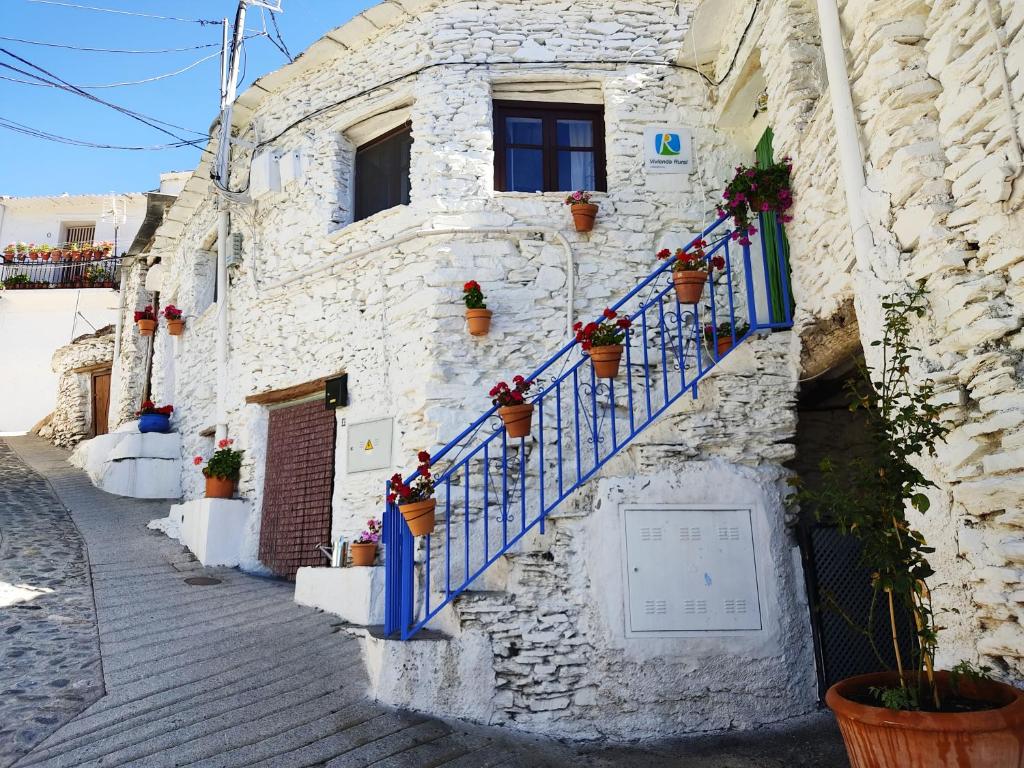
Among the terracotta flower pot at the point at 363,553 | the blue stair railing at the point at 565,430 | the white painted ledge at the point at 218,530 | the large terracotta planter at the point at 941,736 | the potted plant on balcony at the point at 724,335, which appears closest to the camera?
the large terracotta planter at the point at 941,736

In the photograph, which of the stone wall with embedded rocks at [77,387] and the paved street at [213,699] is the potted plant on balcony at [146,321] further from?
the paved street at [213,699]

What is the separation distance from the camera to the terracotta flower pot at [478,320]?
19.3 ft

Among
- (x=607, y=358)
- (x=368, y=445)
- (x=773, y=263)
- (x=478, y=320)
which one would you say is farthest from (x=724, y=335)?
(x=368, y=445)

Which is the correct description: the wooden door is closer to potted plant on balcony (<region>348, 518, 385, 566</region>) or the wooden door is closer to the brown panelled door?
the brown panelled door

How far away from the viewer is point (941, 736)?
7.74 feet

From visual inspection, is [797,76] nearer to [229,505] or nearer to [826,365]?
[826,365]

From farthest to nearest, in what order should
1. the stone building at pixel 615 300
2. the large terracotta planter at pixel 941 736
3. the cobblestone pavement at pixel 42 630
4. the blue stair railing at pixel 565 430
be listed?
the blue stair railing at pixel 565 430
the cobblestone pavement at pixel 42 630
the stone building at pixel 615 300
the large terracotta planter at pixel 941 736

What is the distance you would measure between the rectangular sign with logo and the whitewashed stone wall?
0.30 ft

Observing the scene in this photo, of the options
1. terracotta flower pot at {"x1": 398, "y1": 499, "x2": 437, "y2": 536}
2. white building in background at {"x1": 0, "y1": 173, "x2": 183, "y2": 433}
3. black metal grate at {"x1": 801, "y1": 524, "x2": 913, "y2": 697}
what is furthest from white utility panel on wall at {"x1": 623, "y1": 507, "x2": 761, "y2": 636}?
white building in background at {"x1": 0, "y1": 173, "x2": 183, "y2": 433}

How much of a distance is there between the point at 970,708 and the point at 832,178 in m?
3.14

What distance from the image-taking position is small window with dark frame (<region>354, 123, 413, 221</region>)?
707 cm

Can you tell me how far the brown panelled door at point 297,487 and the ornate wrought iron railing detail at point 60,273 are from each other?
14302mm

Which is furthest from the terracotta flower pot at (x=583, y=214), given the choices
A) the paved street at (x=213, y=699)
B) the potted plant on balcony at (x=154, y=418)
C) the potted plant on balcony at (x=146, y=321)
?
the potted plant on balcony at (x=146, y=321)

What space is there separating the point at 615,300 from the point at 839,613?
9.54 feet
